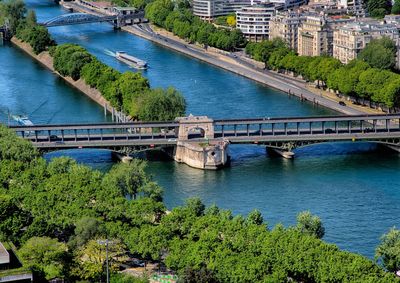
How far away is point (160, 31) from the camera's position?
103 metres

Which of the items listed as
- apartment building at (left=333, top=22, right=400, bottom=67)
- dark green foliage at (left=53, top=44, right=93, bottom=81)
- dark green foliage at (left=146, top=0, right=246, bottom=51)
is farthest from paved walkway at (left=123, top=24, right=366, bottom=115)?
dark green foliage at (left=53, top=44, right=93, bottom=81)

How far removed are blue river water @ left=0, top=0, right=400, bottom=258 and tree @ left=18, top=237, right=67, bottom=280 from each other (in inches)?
447

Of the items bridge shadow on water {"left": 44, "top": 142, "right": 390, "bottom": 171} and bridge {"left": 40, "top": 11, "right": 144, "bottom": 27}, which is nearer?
bridge shadow on water {"left": 44, "top": 142, "right": 390, "bottom": 171}

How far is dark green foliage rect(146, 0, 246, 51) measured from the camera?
91500 millimetres

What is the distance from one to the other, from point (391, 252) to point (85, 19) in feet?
231

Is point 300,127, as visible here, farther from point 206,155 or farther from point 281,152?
point 206,155

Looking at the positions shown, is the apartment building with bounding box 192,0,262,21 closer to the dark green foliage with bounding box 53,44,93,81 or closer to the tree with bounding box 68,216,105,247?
the dark green foliage with bounding box 53,44,93,81

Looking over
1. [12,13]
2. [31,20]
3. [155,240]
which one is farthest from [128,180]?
[12,13]

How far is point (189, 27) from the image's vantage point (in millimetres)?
96875

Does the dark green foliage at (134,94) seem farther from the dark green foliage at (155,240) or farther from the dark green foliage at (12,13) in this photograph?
the dark green foliage at (12,13)

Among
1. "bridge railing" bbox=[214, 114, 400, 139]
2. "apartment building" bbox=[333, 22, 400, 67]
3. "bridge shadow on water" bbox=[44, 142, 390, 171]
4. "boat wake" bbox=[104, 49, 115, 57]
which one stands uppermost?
"apartment building" bbox=[333, 22, 400, 67]

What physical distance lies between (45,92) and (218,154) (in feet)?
78.1

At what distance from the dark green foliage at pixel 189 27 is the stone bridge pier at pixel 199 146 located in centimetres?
3216

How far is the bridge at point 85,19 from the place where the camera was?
104 metres
